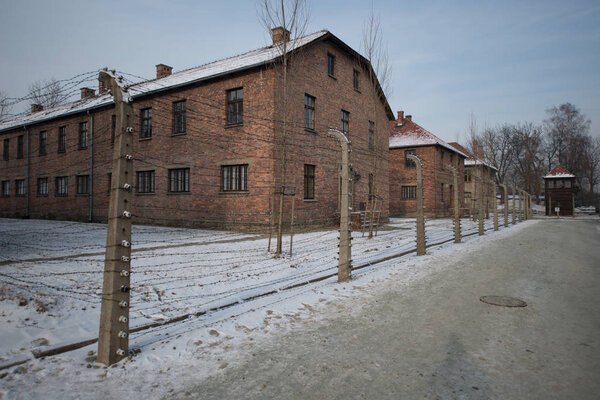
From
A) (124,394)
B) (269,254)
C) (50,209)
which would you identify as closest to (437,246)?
(269,254)

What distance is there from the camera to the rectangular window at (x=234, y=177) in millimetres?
15680

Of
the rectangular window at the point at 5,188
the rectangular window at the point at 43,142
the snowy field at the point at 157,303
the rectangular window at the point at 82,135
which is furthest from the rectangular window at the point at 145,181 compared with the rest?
the rectangular window at the point at 5,188

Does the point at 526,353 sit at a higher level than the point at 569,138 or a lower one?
lower

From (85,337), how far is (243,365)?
6.32 feet

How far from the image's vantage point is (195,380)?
297cm

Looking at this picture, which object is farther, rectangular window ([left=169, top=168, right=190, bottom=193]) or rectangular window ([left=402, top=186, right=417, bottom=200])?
rectangular window ([left=402, top=186, right=417, bottom=200])

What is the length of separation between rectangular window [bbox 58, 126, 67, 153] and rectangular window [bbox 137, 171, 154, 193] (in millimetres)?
8638

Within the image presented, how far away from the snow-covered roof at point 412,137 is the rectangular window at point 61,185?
26044mm

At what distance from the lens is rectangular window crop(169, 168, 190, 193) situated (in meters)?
17.7

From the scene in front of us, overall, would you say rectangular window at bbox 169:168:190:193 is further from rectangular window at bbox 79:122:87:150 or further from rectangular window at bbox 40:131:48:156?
rectangular window at bbox 40:131:48:156

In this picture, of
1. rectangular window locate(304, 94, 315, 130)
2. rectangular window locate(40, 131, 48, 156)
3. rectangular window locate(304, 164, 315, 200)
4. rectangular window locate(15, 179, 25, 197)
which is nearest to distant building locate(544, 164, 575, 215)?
rectangular window locate(304, 164, 315, 200)

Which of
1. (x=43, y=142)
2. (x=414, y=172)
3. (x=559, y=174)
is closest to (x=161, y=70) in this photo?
(x=43, y=142)

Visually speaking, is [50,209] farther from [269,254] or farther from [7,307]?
[7,307]

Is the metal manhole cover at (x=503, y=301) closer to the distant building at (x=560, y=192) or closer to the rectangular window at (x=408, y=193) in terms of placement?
the rectangular window at (x=408, y=193)
